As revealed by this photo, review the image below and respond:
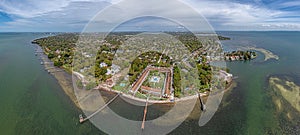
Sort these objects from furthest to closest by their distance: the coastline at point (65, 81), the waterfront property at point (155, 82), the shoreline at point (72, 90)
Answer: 1. the waterfront property at point (155, 82)
2. the coastline at point (65, 81)
3. the shoreline at point (72, 90)

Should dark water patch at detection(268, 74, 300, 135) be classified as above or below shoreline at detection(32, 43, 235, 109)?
below

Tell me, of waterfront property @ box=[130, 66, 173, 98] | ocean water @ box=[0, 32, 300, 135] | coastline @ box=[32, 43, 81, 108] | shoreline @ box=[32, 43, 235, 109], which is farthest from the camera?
waterfront property @ box=[130, 66, 173, 98]

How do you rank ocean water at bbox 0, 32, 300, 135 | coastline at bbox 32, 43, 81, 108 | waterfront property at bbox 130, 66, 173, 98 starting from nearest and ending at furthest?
ocean water at bbox 0, 32, 300, 135, coastline at bbox 32, 43, 81, 108, waterfront property at bbox 130, 66, 173, 98

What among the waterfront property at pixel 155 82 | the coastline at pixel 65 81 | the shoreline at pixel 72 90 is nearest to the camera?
the shoreline at pixel 72 90

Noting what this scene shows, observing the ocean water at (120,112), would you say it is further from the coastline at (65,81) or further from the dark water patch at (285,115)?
the coastline at (65,81)

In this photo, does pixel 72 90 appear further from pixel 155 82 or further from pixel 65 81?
pixel 155 82

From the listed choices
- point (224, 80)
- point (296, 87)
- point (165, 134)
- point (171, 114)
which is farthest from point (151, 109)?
point (296, 87)

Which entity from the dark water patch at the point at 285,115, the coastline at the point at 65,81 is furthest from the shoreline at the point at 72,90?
the dark water patch at the point at 285,115

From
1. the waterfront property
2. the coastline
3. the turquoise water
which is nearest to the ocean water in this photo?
the turquoise water

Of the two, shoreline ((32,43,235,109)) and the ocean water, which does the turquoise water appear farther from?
shoreline ((32,43,235,109))

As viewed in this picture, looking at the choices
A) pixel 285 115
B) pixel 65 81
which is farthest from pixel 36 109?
pixel 285 115

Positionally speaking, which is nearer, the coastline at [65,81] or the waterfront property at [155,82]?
the coastline at [65,81]

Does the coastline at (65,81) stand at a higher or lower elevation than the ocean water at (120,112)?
higher
